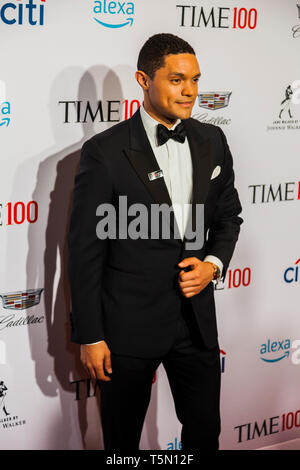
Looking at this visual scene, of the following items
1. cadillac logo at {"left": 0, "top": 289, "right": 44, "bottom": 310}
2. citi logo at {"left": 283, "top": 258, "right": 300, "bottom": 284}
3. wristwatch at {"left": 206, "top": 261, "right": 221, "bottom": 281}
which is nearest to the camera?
wristwatch at {"left": 206, "top": 261, "right": 221, "bottom": 281}

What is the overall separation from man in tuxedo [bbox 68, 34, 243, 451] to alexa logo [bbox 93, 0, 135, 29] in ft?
1.44

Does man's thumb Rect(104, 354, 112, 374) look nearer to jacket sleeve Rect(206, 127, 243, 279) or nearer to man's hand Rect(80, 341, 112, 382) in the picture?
man's hand Rect(80, 341, 112, 382)

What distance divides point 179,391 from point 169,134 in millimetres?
874

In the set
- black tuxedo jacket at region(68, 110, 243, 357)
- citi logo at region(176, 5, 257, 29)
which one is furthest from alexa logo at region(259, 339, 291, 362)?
citi logo at region(176, 5, 257, 29)

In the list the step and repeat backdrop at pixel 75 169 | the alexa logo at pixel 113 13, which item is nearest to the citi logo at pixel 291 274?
the step and repeat backdrop at pixel 75 169

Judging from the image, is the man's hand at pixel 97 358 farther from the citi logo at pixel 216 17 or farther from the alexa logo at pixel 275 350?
the citi logo at pixel 216 17

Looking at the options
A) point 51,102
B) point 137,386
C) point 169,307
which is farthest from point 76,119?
point 137,386

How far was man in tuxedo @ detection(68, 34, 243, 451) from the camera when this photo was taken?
6.33 ft

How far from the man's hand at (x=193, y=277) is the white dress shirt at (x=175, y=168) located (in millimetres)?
93

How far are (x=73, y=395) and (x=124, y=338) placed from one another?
2.40 ft

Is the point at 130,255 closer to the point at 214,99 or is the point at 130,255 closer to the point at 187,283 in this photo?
the point at 187,283

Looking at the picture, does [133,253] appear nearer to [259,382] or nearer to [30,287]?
[30,287]

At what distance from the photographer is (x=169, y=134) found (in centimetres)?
200

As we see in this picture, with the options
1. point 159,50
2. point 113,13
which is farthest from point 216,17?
point 159,50
